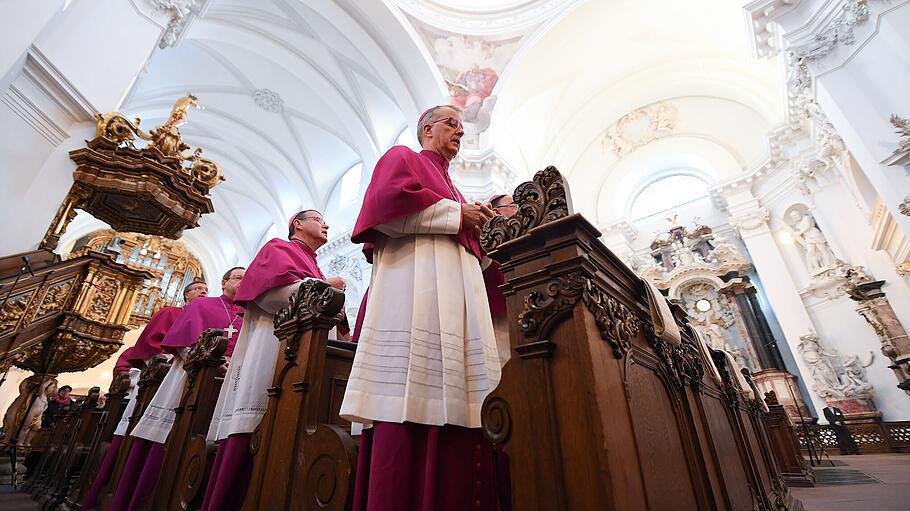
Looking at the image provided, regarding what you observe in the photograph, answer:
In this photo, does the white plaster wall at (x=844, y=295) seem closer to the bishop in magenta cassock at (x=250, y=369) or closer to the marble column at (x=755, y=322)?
the marble column at (x=755, y=322)

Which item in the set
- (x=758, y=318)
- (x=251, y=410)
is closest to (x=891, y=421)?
(x=758, y=318)

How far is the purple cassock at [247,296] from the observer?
178cm

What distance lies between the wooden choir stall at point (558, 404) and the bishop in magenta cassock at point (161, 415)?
1.97ft

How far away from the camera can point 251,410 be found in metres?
1.92

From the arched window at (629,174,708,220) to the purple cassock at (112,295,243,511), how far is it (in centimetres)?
1188

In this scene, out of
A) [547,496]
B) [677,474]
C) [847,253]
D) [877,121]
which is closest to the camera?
[547,496]

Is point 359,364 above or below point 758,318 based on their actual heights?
below

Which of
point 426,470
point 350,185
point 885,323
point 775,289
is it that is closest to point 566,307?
point 426,470

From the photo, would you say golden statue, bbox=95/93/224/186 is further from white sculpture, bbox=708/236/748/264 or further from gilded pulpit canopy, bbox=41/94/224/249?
white sculpture, bbox=708/236/748/264

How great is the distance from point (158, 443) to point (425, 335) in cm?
235

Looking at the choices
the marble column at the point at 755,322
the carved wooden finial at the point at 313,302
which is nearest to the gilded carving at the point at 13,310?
the carved wooden finial at the point at 313,302

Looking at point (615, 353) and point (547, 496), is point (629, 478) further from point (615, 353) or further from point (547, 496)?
point (615, 353)

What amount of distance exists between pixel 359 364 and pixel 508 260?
58 centimetres

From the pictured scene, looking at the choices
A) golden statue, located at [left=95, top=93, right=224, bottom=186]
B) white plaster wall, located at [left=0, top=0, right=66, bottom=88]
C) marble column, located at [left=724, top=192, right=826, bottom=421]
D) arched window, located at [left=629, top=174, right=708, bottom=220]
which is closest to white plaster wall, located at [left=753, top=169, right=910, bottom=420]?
marble column, located at [left=724, top=192, right=826, bottom=421]
